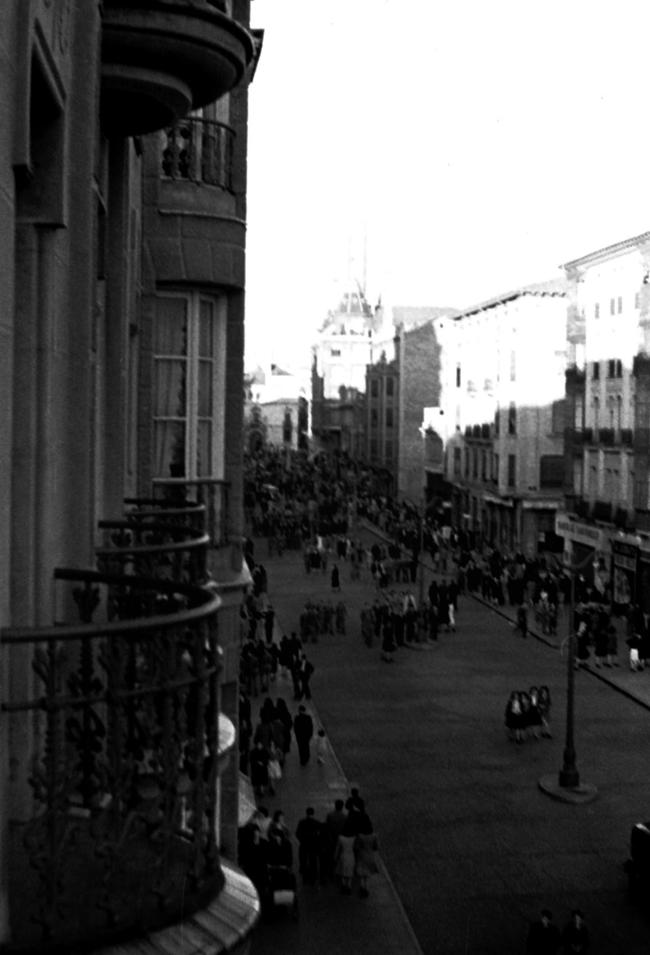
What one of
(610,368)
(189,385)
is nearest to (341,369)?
(610,368)

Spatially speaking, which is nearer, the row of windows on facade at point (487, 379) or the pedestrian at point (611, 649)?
the pedestrian at point (611, 649)

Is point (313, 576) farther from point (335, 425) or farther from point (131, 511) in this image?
point (335, 425)

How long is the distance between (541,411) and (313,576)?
1750 centimetres

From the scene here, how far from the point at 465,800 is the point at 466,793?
46cm

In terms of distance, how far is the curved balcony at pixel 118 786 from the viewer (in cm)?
380

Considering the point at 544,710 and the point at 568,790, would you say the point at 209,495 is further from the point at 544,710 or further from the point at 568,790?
the point at 544,710

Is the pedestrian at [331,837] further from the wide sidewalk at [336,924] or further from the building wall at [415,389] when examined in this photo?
the building wall at [415,389]

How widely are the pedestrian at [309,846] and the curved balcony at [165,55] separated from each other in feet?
42.5

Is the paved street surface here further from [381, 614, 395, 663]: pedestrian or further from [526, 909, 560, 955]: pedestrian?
[526, 909, 560, 955]: pedestrian

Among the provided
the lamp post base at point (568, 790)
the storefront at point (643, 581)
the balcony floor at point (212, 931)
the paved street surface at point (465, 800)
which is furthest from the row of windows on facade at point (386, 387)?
the balcony floor at point (212, 931)

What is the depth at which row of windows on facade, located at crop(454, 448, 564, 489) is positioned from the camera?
66.5 metres

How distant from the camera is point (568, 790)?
22.7m

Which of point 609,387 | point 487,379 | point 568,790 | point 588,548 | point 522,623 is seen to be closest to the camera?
point 568,790

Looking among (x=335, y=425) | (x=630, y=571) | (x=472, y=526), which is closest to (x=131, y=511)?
(x=630, y=571)
